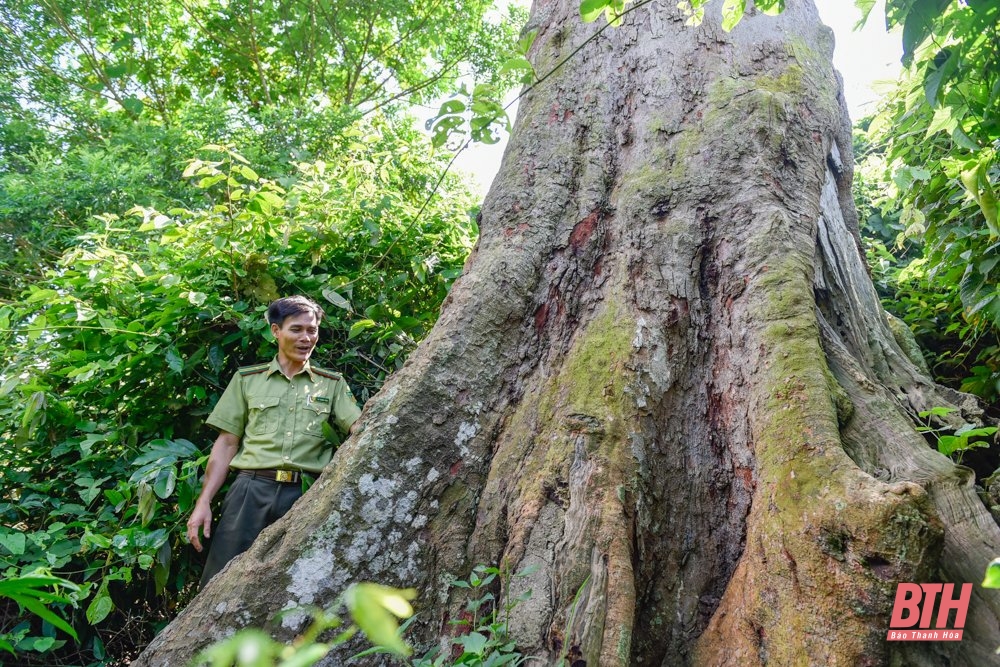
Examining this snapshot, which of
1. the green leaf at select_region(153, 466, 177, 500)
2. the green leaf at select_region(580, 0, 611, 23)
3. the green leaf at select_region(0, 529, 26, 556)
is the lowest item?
the green leaf at select_region(0, 529, 26, 556)

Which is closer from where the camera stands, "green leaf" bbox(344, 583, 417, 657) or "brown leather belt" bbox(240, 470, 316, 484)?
"green leaf" bbox(344, 583, 417, 657)

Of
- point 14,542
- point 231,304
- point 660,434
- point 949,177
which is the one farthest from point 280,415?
point 949,177

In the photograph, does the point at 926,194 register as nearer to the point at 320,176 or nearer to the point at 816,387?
the point at 816,387

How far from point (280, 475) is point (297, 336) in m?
0.69

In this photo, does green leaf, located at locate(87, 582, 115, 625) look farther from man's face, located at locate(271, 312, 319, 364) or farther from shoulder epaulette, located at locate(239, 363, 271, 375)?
man's face, located at locate(271, 312, 319, 364)

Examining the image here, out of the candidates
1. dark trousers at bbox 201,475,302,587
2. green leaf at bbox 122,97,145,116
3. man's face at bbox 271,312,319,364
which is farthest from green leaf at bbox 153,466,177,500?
green leaf at bbox 122,97,145,116

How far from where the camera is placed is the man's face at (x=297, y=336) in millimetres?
3537

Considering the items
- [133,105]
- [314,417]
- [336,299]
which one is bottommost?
[314,417]

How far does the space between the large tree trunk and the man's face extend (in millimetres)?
996

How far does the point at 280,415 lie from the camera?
3.42 meters

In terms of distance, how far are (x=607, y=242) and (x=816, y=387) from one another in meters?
1.11

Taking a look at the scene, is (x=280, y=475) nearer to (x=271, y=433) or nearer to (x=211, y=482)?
(x=271, y=433)

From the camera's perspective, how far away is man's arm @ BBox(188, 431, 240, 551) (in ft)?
10.7

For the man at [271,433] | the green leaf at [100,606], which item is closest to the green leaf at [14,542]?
the green leaf at [100,606]
